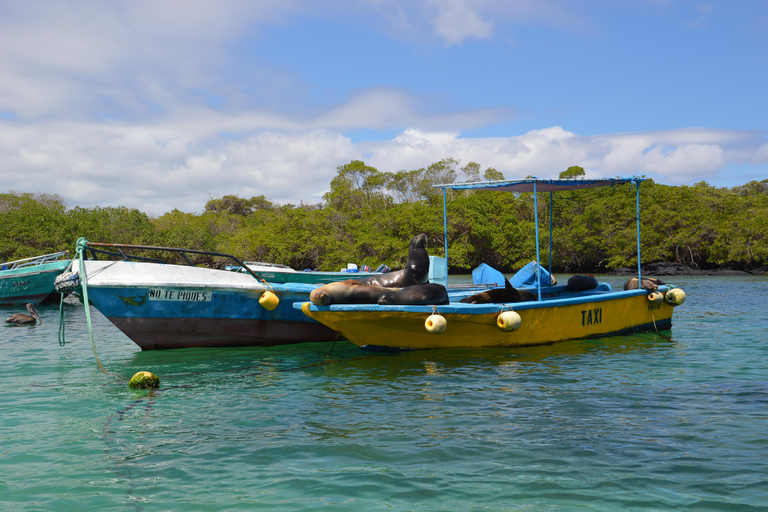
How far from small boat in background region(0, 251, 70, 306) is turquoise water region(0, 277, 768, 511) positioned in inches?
517

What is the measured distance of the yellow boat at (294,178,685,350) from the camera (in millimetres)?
8562

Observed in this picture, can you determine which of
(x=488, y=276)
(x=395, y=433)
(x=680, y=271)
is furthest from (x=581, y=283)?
(x=680, y=271)

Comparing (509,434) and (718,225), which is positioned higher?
(718,225)

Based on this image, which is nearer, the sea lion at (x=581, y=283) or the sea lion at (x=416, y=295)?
the sea lion at (x=416, y=295)

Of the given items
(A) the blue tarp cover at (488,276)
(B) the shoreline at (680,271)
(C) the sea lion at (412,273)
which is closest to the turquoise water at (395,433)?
(C) the sea lion at (412,273)

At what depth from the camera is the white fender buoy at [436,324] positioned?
833 centimetres

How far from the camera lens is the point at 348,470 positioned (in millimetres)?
4469

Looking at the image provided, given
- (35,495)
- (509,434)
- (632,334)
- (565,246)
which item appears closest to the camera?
(35,495)

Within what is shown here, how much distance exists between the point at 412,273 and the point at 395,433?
15.0 feet

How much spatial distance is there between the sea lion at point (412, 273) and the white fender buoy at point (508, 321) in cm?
154

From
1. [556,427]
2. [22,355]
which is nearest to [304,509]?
[556,427]

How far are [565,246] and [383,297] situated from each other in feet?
137

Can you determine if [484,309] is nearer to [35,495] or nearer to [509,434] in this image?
[509,434]

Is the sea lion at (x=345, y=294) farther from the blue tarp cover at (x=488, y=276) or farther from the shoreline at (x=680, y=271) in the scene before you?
the shoreline at (x=680, y=271)
